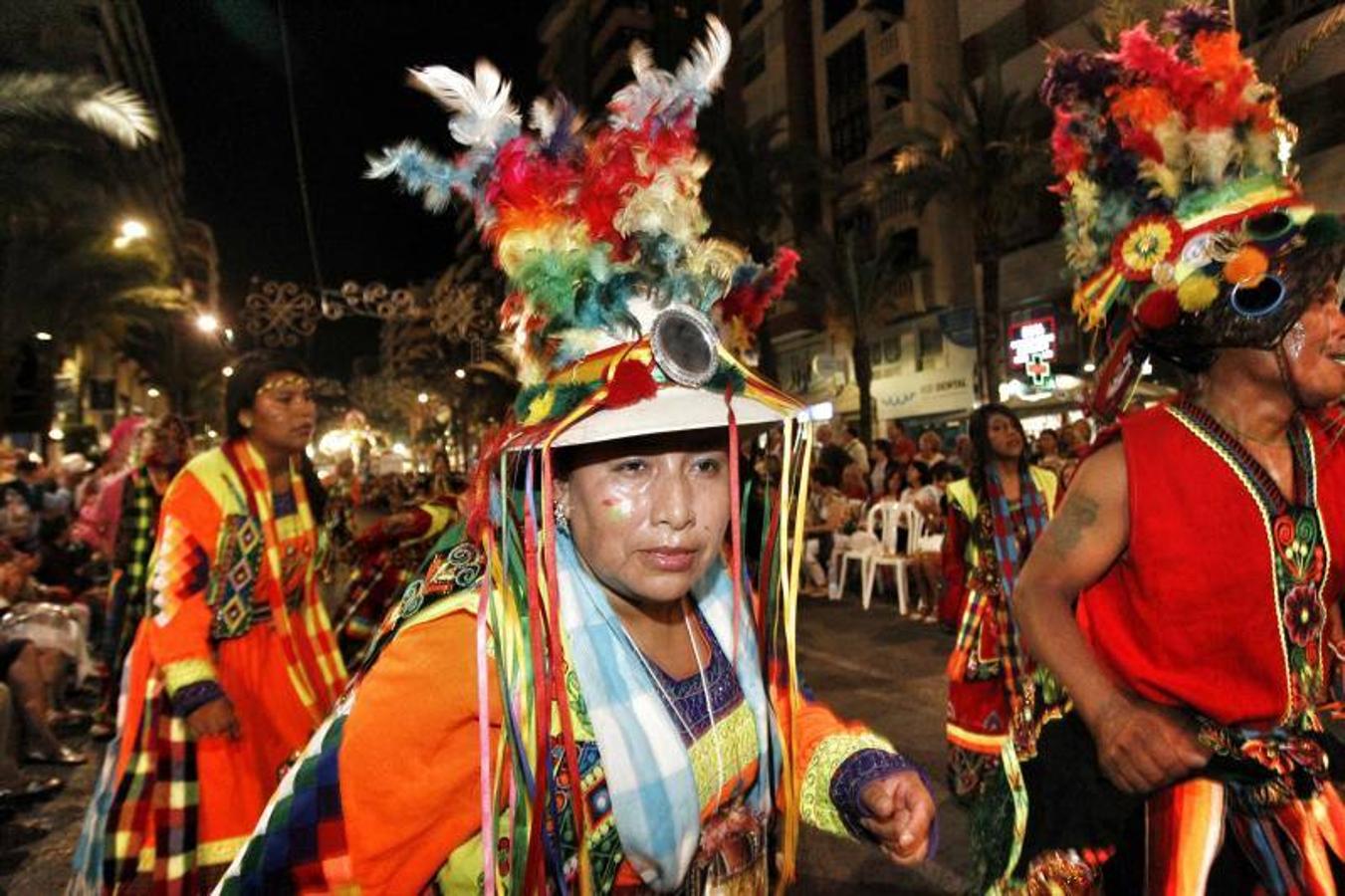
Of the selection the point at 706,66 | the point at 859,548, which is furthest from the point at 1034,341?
the point at 706,66

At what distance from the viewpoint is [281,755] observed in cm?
359

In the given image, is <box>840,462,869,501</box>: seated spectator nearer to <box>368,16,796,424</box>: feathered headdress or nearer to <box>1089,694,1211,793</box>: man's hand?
<box>1089,694,1211,793</box>: man's hand

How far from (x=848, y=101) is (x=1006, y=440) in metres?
32.2

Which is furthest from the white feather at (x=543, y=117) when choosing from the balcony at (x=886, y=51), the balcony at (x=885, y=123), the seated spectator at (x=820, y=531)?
the balcony at (x=886, y=51)

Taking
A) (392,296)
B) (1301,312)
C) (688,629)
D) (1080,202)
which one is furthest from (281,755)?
(392,296)

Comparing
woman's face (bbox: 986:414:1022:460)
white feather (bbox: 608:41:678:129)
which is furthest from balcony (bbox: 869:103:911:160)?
white feather (bbox: 608:41:678:129)

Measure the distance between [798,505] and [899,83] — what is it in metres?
33.4

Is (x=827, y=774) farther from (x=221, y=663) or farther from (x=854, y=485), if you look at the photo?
(x=854, y=485)

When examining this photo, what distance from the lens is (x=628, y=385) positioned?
1879mm

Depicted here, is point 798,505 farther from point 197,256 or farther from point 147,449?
point 197,256

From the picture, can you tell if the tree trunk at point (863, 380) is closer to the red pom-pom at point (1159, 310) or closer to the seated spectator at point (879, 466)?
the seated spectator at point (879, 466)

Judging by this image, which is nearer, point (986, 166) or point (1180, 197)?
point (1180, 197)

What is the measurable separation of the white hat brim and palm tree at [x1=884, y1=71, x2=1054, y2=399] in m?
20.0

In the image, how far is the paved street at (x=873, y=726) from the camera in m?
4.22
